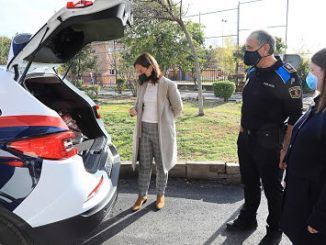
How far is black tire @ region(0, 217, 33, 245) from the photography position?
2.26 m

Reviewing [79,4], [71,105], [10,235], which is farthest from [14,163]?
[71,105]

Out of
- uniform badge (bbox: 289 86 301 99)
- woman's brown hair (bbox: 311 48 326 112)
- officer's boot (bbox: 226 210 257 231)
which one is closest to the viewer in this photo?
woman's brown hair (bbox: 311 48 326 112)

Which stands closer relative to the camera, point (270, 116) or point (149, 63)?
point (270, 116)

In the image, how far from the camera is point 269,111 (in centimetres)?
298

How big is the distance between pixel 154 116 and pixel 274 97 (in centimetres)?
132

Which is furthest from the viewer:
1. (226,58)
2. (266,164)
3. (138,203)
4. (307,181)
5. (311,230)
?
(226,58)

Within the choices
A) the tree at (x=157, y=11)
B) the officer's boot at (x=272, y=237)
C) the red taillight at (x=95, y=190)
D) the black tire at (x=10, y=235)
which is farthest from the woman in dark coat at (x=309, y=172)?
the tree at (x=157, y=11)

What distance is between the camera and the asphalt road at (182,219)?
3.32 m

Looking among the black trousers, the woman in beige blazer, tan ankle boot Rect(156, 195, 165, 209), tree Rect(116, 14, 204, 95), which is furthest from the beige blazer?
tree Rect(116, 14, 204, 95)

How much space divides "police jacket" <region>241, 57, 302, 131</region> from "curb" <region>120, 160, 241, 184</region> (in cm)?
160

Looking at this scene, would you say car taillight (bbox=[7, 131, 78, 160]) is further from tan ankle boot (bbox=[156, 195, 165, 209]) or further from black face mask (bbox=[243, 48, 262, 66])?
tan ankle boot (bbox=[156, 195, 165, 209])

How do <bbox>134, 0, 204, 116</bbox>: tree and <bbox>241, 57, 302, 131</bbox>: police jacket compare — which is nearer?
<bbox>241, 57, 302, 131</bbox>: police jacket

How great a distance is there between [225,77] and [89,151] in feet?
77.9

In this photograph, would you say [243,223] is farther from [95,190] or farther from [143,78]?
[143,78]
